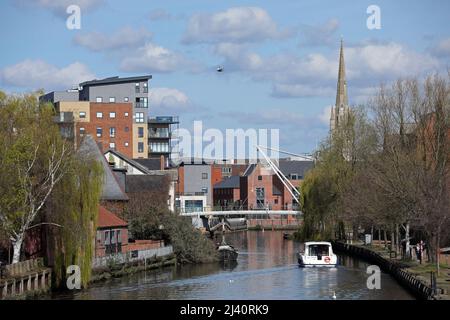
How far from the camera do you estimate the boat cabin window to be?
215 ft

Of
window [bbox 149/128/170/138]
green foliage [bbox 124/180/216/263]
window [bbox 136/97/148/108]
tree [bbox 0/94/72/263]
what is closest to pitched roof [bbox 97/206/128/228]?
green foliage [bbox 124/180/216/263]

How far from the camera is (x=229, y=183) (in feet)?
537

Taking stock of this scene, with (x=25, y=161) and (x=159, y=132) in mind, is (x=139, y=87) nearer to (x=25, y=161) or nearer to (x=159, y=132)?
(x=159, y=132)

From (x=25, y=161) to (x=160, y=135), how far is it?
9592 cm

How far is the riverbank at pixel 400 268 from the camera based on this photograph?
41359mm

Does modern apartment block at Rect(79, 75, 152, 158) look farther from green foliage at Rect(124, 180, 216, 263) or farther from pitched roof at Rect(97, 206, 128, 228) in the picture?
pitched roof at Rect(97, 206, 128, 228)

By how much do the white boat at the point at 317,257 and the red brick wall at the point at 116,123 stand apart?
6435 cm

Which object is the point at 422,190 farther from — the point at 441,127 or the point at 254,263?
the point at 254,263

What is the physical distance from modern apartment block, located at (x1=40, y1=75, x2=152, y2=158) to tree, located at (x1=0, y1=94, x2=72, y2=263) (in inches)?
3016

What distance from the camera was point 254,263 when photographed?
2734 inches

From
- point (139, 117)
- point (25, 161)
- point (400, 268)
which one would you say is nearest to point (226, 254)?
point (400, 268)

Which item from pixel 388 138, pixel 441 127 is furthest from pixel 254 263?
pixel 441 127

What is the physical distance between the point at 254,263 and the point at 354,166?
64.3 ft
